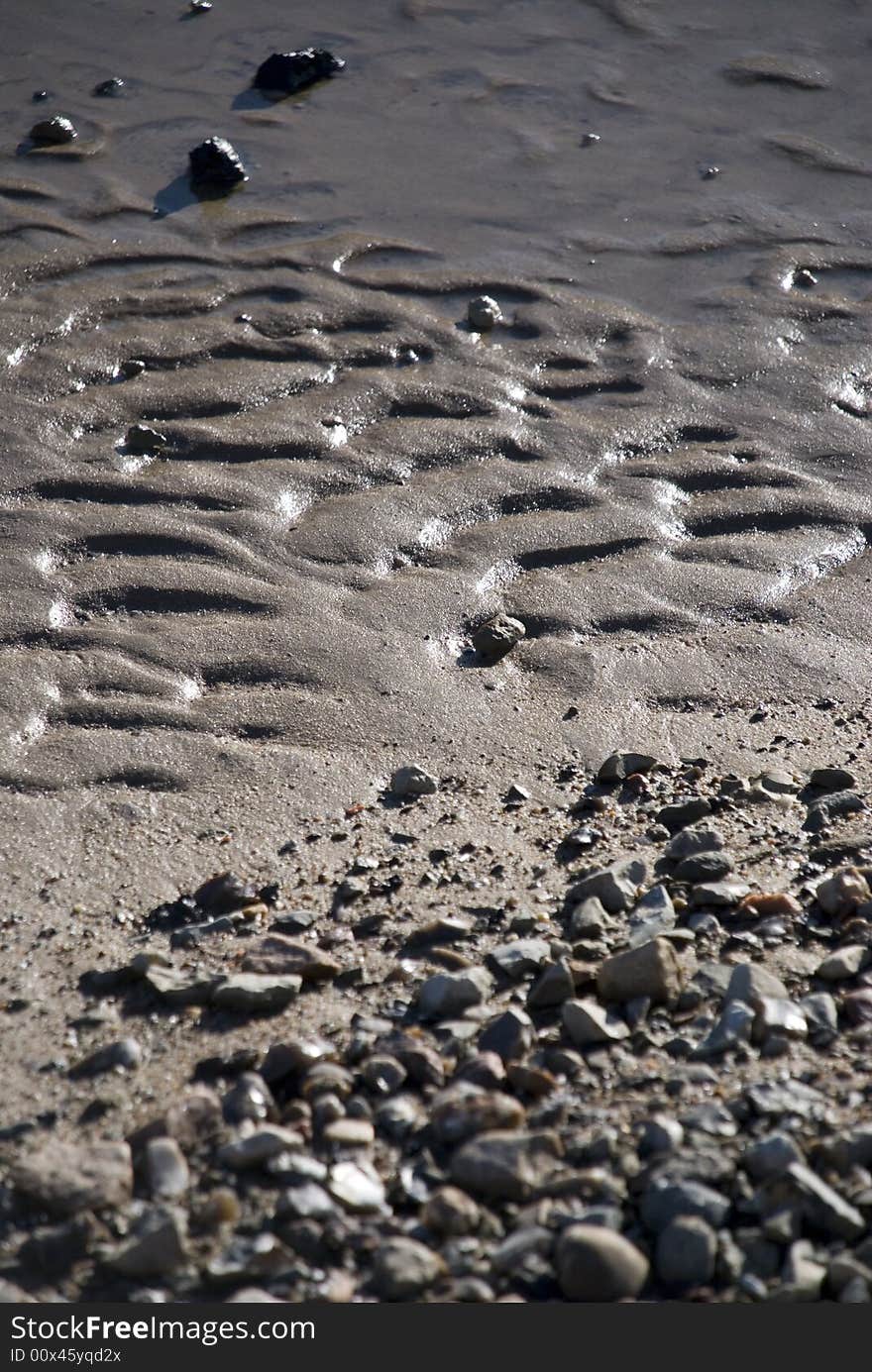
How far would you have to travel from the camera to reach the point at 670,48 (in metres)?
6.77

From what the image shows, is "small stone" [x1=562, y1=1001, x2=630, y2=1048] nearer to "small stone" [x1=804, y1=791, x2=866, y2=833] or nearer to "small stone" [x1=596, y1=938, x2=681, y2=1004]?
"small stone" [x1=596, y1=938, x2=681, y2=1004]

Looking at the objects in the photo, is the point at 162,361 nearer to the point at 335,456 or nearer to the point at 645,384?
the point at 335,456

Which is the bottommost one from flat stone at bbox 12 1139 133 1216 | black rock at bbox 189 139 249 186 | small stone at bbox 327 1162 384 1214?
flat stone at bbox 12 1139 133 1216

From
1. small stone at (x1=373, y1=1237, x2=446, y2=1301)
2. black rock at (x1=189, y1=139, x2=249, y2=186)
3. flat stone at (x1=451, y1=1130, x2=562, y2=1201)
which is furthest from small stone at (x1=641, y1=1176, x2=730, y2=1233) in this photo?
black rock at (x1=189, y1=139, x2=249, y2=186)

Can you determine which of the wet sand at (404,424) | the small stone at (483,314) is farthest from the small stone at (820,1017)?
the small stone at (483,314)

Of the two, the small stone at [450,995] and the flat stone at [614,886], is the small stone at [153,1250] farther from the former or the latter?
the flat stone at [614,886]

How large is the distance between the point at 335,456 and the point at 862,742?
5.80ft

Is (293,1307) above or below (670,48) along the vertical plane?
below

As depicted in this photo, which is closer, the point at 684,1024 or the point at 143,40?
the point at 684,1024

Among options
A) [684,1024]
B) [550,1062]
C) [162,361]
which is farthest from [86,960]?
[162,361]

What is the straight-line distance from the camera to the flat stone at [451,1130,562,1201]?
187cm

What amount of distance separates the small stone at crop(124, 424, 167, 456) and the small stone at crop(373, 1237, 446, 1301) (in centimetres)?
277

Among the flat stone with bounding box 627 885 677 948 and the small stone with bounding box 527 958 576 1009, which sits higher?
the small stone with bounding box 527 958 576 1009

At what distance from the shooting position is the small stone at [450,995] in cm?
222
